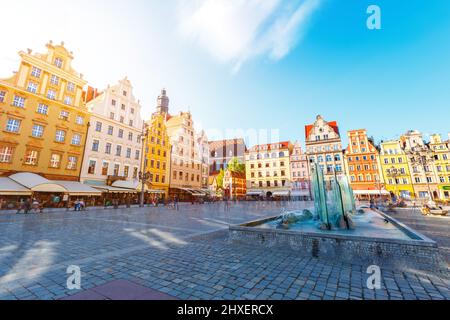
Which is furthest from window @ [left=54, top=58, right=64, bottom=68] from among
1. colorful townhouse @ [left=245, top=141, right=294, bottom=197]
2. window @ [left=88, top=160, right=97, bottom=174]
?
colorful townhouse @ [left=245, top=141, right=294, bottom=197]

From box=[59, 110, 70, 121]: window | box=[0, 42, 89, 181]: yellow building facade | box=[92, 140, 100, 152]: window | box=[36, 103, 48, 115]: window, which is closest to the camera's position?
box=[0, 42, 89, 181]: yellow building facade

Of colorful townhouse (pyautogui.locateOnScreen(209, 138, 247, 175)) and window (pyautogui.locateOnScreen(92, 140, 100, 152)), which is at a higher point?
colorful townhouse (pyautogui.locateOnScreen(209, 138, 247, 175))

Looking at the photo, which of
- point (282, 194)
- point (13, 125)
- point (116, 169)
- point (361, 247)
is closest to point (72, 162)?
point (116, 169)

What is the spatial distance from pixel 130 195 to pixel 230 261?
3053 centimetres

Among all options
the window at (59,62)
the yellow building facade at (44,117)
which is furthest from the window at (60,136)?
the window at (59,62)

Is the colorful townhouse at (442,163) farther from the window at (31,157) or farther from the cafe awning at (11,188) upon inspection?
the window at (31,157)

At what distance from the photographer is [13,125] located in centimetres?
2166

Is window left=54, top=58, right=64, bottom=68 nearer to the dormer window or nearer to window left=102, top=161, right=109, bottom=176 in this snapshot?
the dormer window

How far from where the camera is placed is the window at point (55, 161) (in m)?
24.3

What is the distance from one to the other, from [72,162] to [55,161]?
187cm

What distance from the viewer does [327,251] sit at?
558cm

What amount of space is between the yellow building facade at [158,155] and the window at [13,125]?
1651 centimetres

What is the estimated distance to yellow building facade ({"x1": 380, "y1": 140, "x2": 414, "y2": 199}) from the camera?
46438 millimetres
